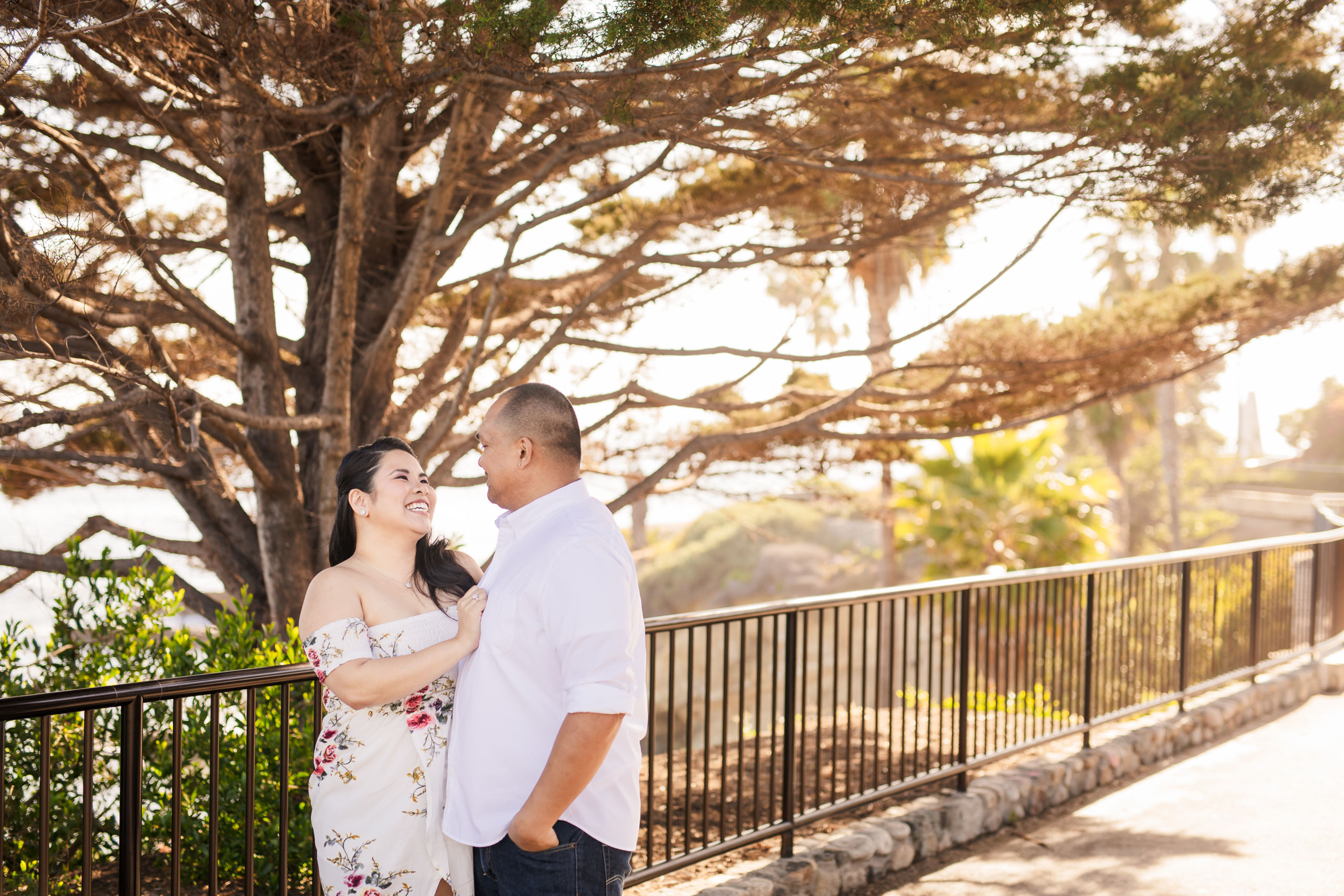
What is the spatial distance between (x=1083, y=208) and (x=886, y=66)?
1600mm

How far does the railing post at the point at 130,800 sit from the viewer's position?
8.89 feet

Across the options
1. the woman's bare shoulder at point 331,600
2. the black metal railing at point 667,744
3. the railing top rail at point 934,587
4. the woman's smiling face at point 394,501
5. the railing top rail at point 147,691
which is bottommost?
the black metal railing at point 667,744

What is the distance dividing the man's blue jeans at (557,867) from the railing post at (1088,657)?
5.08 meters

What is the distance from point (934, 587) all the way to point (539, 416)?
354 cm

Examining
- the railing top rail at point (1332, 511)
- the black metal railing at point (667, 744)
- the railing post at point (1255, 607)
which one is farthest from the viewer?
the railing top rail at point (1332, 511)

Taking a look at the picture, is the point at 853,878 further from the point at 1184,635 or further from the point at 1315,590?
the point at 1315,590

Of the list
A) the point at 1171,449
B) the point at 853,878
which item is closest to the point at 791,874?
the point at 853,878

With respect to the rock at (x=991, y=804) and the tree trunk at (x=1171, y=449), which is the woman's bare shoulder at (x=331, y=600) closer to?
the rock at (x=991, y=804)

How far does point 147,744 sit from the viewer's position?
4.57 m

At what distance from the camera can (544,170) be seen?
259 inches

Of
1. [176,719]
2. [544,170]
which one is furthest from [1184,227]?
[176,719]

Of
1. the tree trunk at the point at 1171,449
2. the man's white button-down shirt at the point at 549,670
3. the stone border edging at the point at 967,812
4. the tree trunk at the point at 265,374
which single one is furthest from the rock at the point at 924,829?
the tree trunk at the point at 1171,449

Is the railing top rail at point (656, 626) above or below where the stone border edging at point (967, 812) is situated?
above

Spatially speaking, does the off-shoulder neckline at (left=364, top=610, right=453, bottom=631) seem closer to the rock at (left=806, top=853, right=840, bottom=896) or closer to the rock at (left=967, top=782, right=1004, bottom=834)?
the rock at (left=806, top=853, right=840, bottom=896)
